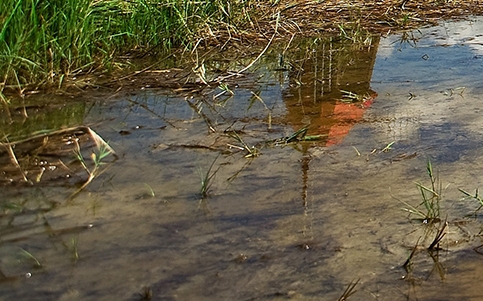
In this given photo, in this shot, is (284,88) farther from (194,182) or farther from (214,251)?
(214,251)

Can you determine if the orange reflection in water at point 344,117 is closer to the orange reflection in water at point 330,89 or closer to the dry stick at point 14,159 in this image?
the orange reflection in water at point 330,89

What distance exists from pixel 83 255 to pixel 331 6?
3980 mm

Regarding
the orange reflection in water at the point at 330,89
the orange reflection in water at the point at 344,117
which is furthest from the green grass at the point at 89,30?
the orange reflection in water at the point at 344,117

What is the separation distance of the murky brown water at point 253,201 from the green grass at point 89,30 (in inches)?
14.7

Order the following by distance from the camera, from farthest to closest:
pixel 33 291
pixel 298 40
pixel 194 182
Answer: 1. pixel 298 40
2. pixel 194 182
3. pixel 33 291

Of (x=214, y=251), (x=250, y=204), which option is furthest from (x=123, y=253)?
(x=250, y=204)

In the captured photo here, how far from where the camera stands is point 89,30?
3217 mm

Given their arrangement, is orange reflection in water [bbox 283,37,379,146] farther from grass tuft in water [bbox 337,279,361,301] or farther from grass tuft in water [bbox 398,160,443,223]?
grass tuft in water [bbox 337,279,361,301]

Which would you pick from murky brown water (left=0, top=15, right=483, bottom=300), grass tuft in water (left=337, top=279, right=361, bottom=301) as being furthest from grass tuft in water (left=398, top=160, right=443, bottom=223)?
grass tuft in water (left=337, top=279, right=361, bottom=301)

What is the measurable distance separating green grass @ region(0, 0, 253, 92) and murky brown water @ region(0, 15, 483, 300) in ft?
1.22

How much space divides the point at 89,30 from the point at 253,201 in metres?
1.89

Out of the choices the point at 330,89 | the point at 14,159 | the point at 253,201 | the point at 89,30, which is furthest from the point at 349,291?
the point at 89,30

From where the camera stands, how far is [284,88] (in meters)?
2.97

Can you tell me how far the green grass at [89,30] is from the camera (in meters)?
2.82
